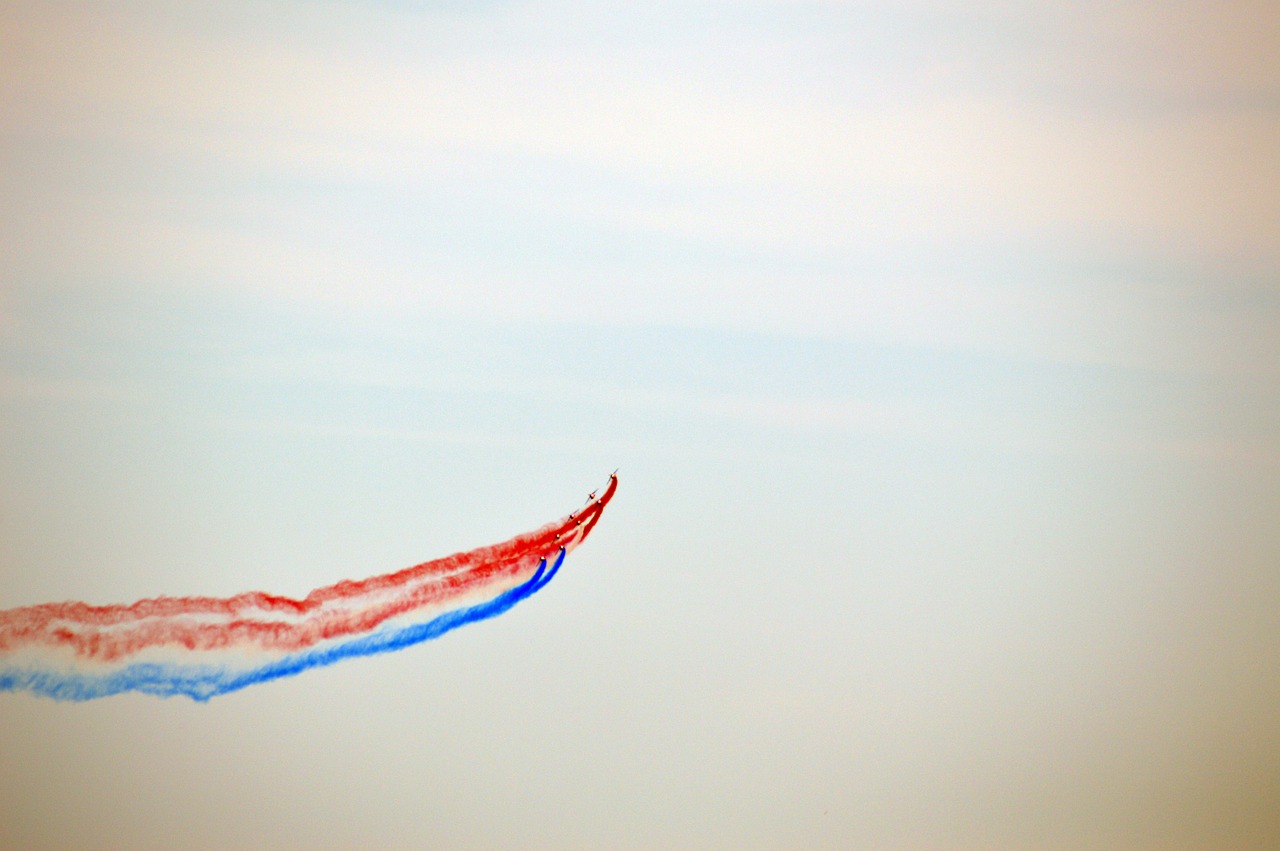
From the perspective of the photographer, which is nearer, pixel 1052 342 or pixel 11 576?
pixel 11 576

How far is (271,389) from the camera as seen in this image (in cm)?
234

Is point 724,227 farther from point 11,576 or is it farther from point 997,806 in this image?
point 11,576

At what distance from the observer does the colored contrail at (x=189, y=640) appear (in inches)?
90.6

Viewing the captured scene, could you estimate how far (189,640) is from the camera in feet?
7.55

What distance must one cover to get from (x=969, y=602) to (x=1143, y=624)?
19.5 inches

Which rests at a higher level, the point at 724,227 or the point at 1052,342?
the point at 724,227

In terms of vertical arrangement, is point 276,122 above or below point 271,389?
above

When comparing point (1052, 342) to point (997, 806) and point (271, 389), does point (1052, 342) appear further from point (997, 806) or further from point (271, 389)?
point (271, 389)

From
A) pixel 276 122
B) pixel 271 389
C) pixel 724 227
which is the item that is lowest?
pixel 271 389

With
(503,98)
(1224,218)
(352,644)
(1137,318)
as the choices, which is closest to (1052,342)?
(1137,318)

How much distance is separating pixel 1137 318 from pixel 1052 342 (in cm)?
25

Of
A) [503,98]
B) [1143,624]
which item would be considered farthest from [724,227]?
[1143,624]

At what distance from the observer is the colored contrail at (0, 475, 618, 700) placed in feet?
7.55

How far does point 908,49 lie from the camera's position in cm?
247
